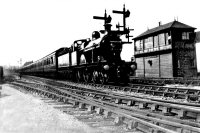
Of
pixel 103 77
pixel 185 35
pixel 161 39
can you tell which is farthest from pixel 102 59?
pixel 185 35

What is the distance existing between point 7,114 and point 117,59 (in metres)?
9.64

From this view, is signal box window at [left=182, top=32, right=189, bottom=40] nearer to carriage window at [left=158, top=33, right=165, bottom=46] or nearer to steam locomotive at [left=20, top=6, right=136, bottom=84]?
carriage window at [left=158, top=33, right=165, bottom=46]

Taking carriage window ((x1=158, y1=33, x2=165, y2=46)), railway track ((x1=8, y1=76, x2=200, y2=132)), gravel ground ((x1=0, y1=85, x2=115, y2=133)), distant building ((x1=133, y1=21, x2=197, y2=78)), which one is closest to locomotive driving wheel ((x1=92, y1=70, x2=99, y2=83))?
railway track ((x1=8, y1=76, x2=200, y2=132))

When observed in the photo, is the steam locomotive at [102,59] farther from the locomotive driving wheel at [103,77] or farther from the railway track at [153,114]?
the railway track at [153,114]

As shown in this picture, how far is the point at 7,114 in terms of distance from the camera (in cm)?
826

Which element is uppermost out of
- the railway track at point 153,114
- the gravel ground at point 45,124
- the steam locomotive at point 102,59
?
the steam locomotive at point 102,59

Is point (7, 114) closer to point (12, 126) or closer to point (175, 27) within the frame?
point (12, 126)

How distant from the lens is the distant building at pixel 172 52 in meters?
28.2

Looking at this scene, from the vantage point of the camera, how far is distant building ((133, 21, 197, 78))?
2819 centimetres

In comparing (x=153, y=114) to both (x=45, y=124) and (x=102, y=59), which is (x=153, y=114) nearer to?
(x=45, y=124)

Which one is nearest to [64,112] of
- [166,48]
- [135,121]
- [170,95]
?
[135,121]

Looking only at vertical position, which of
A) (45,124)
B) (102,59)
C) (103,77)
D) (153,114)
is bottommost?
(45,124)

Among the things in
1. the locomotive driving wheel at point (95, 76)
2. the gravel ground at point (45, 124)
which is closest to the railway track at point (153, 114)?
the gravel ground at point (45, 124)

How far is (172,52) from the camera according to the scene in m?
28.1
